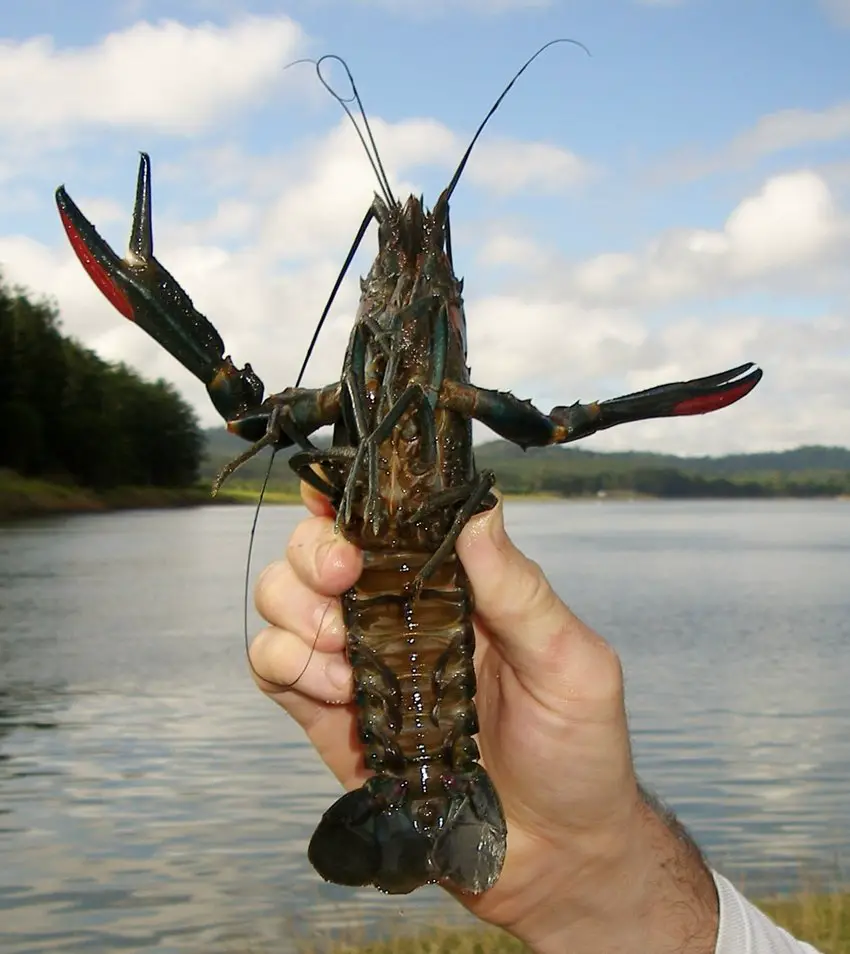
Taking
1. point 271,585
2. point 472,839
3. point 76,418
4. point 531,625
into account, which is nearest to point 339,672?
point 271,585

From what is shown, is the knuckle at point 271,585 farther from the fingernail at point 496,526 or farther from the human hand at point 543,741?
the fingernail at point 496,526

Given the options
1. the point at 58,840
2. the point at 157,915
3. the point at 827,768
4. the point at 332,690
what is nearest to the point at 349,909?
the point at 157,915

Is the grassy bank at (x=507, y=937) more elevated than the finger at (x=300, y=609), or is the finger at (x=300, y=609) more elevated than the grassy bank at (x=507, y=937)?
the finger at (x=300, y=609)

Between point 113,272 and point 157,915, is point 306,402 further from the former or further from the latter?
point 157,915

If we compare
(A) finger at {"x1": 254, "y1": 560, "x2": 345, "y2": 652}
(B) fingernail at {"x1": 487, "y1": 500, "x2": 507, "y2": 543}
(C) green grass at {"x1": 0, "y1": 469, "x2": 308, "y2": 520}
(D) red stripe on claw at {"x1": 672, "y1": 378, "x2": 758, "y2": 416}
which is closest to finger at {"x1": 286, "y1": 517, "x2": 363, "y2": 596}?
(A) finger at {"x1": 254, "y1": 560, "x2": 345, "y2": 652}

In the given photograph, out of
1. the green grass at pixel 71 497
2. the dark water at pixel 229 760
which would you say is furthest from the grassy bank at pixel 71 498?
the dark water at pixel 229 760

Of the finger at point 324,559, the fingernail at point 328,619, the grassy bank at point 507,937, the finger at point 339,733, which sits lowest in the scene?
the grassy bank at point 507,937

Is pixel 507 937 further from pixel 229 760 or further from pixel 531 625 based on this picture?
pixel 229 760
